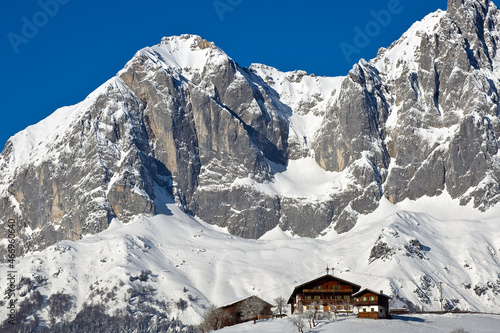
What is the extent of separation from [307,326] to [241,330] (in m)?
12.4

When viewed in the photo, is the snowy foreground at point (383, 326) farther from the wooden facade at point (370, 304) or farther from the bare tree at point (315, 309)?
the bare tree at point (315, 309)

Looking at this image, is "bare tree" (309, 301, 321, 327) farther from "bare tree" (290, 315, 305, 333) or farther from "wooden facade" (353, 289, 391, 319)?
"wooden facade" (353, 289, 391, 319)

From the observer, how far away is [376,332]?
570ft

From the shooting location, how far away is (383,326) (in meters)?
181

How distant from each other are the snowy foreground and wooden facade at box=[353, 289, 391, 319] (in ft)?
9.62

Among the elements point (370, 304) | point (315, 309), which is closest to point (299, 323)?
point (315, 309)

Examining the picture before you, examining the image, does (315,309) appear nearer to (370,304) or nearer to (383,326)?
(370,304)

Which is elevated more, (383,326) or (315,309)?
(315,309)

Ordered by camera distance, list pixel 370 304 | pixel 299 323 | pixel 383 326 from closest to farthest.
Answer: pixel 299 323 < pixel 383 326 < pixel 370 304

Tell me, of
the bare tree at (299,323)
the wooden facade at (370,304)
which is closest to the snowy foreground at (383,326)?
the bare tree at (299,323)

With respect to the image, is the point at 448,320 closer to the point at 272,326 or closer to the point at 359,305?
the point at 359,305

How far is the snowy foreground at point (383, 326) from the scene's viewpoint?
17675 centimetres

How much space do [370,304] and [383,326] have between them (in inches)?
426

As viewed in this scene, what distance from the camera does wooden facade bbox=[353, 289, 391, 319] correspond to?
627 feet
